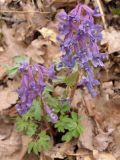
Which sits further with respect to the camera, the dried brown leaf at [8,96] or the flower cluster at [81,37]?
the dried brown leaf at [8,96]

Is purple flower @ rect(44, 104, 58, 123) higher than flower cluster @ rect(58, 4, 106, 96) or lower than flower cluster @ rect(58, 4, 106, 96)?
lower

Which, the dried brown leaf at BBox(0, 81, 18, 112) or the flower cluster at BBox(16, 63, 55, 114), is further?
the dried brown leaf at BBox(0, 81, 18, 112)

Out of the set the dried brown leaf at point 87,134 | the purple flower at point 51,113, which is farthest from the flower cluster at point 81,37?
the dried brown leaf at point 87,134

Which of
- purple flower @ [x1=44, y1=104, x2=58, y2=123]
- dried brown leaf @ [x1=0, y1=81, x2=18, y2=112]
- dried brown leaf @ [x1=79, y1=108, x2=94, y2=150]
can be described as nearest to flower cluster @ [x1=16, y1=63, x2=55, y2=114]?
purple flower @ [x1=44, y1=104, x2=58, y2=123]

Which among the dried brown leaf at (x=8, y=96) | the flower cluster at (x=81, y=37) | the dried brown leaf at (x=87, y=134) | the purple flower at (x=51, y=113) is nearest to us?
the flower cluster at (x=81, y=37)

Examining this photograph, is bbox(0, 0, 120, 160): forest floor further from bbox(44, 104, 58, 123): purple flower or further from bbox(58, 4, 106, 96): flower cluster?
bbox(58, 4, 106, 96): flower cluster

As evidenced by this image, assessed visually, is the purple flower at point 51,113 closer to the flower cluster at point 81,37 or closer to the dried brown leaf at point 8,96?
the flower cluster at point 81,37

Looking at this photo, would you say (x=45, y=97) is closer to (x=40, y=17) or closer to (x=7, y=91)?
(x=7, y=91)

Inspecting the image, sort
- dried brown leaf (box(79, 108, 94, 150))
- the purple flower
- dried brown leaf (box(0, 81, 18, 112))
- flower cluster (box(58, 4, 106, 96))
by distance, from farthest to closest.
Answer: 1. dried brown leaf (box(0, 81, 18, 112))
2. dried brown leaf (box(79, 108, 94, 150))
3. the purple flower
4. flower cluster (box(58, 4, 106, 96))
